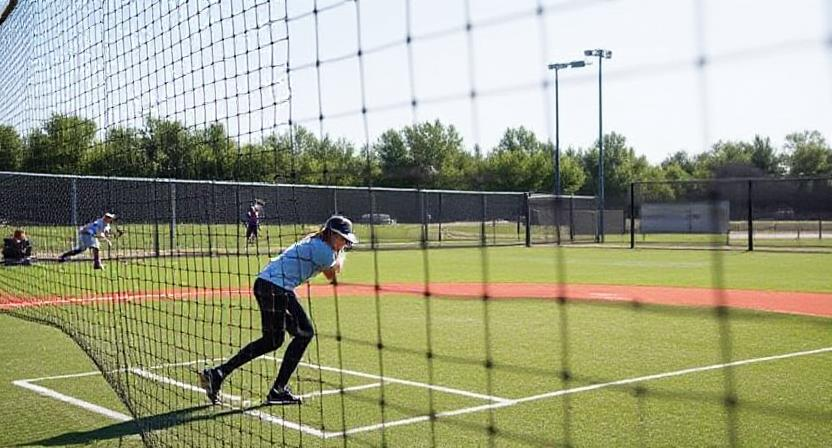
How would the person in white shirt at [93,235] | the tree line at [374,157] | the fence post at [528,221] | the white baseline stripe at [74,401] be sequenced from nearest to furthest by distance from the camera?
A: the tree line at [374,157]
the white baseline stripe at [74,401]
the person in white shirt at [93,235]
the fence post at [528,221]

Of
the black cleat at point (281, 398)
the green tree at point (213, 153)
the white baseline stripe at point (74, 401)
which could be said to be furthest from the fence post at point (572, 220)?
the black cleat at point (281, 398)

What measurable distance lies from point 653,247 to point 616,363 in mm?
23261

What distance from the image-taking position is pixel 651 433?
219 inches

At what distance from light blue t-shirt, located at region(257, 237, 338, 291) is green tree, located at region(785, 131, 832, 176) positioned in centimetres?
330

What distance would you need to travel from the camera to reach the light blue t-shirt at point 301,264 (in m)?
6.66

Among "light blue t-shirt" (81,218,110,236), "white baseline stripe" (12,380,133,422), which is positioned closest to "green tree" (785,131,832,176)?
"white baseline stripe" (12,380,133,422)

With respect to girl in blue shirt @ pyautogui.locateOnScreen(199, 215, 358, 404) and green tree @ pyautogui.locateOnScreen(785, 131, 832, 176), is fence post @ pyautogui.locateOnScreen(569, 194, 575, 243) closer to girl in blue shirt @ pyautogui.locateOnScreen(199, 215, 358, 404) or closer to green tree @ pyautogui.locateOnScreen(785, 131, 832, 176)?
girl in blue shirt @ pyautogui.locateOnScreen(199, 215, 358, 404)

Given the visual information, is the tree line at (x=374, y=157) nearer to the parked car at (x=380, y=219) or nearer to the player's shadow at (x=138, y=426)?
the player's shadow at (x=138, y=426)

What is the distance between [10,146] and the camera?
14.0 meters

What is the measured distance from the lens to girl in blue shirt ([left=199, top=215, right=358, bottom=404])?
6.55 m

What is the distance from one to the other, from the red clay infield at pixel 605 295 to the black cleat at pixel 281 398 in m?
5.08

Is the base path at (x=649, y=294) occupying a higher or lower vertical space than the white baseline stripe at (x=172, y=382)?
lower

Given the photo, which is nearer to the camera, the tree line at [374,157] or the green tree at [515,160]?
the tree line at [374,157]

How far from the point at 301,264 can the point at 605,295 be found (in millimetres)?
8811
